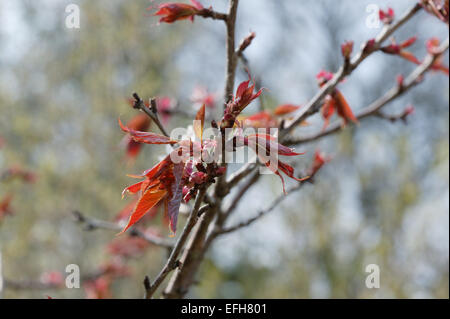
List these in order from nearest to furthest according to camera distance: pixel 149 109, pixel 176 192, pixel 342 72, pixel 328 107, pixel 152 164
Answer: pixel 176 192, pixel 149 109, pixel 342 72, pixel 328 107, pixel 152 164

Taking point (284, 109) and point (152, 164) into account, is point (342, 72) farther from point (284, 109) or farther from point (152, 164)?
point (152, 164)

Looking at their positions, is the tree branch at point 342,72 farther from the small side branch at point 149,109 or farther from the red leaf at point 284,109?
the small side branch at point 149,109

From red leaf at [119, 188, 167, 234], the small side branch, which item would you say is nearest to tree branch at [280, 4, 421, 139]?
the small side branch

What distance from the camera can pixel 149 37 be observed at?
4.81 metres

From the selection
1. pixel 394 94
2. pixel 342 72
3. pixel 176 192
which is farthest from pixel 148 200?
pixel 394 94

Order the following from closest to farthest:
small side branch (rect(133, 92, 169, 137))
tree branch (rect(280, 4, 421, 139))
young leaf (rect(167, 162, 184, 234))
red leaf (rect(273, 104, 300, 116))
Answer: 1. young leaf (rect(167, 162, 184, 234))
2. small side branch (rect(133, 92, 169, 137))
3. tree branch (rect(280, 4, 421, 139))
4. red leaf (rect(273, 104, 300, 116))

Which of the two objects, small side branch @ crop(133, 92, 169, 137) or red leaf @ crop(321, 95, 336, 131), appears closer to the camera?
small side branch @ crop(133, 92, 169, 137)

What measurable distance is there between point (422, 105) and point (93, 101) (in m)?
4.05

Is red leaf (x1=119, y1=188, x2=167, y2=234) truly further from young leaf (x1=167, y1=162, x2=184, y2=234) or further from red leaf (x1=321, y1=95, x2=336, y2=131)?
red leaf (x1=321, y1=95, x2=336, y2=131)

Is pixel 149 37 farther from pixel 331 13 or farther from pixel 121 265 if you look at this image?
pixel 121 265

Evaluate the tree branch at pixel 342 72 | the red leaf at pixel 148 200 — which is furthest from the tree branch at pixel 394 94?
the red leaf at pixel 148 200

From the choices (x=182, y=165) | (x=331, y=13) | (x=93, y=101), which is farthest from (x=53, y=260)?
(x=182, y=165)

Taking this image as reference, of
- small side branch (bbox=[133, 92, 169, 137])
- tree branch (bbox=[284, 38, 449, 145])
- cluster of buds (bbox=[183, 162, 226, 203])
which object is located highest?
tree branch (bbox=[284, 38, 449, 145])
